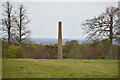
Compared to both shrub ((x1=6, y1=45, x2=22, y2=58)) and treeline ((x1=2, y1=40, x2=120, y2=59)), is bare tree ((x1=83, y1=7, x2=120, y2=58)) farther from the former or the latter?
shrub ((x1=6, y1=45, x2=22, y2=58))

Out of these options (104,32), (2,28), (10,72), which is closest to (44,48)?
(2,28)

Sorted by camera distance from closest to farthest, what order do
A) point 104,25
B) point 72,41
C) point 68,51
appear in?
point 72,41, point 68,51, point 104,25

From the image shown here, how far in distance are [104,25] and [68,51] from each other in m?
2.79

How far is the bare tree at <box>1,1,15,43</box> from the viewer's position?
12.8 m

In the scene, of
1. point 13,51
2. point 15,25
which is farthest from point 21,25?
point 13,51

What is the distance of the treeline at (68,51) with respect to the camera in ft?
39.7

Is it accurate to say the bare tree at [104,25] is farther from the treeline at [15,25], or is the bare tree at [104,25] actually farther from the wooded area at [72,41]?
the treeline at [15,25]

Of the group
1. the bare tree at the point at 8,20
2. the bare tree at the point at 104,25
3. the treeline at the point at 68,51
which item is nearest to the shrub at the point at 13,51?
the treeline at the point at 68,51

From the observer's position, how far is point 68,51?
12805 millimetres

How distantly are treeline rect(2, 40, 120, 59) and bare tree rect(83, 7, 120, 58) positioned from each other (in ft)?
1.96

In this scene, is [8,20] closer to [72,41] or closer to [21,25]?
[21,25]

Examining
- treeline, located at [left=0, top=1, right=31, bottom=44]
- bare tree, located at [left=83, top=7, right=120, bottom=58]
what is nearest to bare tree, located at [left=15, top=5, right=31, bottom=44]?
treeline, located at [left=0, top=1, right=31, bottom=44]

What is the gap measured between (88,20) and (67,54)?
2.44m

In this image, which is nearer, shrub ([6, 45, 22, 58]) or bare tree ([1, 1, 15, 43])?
shrub ([6, 45, 22, 58])
